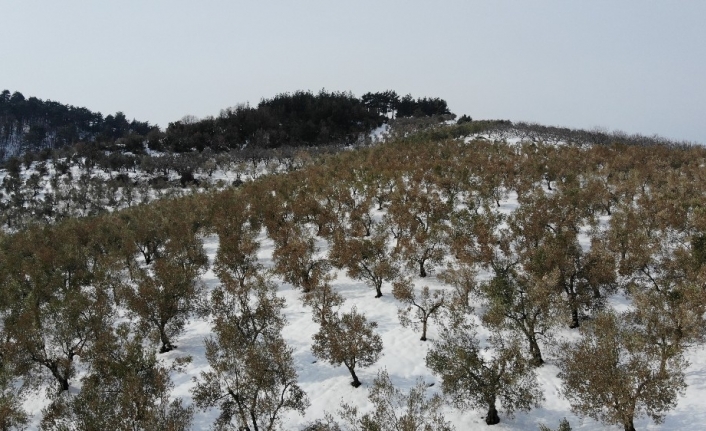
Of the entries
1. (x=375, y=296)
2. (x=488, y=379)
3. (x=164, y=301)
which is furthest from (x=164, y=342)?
(x=488, y=379)

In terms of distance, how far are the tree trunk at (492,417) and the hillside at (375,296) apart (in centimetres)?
65

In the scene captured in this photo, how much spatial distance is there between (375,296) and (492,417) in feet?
84.7

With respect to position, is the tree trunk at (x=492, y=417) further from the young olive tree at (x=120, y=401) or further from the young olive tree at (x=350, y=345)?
the young olive tree at (x=120, y=401)

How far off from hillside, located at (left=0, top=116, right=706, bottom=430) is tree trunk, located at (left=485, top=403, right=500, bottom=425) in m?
0.65

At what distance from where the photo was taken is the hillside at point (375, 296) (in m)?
33.2

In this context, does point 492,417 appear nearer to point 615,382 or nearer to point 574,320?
point 615,382

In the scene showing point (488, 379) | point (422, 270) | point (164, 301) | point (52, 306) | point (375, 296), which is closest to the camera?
point (488, 379)

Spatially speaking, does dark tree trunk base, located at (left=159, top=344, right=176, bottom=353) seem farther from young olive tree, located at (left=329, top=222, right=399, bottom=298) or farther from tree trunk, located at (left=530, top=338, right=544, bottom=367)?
tree trunk, located at (left=530, top=338, right=544, bottom=367)

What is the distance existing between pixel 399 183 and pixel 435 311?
40.1 meters

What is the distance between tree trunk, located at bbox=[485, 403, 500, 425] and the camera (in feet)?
112

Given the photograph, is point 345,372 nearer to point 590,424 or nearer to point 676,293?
point 590,424

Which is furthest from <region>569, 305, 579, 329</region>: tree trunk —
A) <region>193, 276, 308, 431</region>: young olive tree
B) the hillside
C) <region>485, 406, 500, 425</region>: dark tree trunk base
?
<region>193, 276, 308, 431</region>: young olive tree

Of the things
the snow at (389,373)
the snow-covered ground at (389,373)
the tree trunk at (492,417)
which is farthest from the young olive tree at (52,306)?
the tree trunk at (492,417)

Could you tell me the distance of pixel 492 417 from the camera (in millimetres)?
34594
